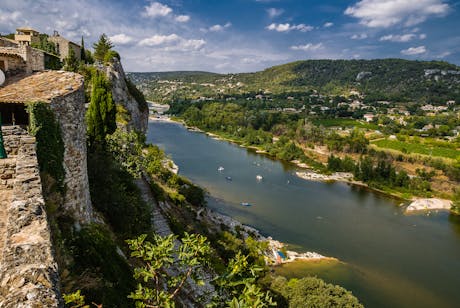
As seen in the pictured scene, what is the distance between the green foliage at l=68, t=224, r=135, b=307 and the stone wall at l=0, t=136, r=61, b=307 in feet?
7.06

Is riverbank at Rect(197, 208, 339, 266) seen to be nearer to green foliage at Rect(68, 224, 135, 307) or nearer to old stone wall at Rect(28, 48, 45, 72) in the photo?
old stone wall at Rect(28, 48, 45, 72)

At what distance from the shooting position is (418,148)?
77312 mm

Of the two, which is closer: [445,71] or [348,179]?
[348,179]

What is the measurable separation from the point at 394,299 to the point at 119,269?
26126 mm

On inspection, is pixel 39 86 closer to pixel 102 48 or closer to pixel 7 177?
pixel 7 177

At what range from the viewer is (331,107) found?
140625 mm

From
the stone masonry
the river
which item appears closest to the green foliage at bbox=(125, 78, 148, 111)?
the river

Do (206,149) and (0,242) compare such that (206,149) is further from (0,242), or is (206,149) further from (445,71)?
(445,71)

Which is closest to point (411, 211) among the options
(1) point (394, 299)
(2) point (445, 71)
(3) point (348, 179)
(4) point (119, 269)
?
(3) point (348, 179)

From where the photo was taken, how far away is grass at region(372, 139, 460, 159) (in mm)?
72438

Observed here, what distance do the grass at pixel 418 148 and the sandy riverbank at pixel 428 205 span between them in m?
24.2

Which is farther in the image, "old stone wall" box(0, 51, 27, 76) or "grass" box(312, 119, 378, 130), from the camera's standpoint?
"grass" box(312, 119, 378, 130)

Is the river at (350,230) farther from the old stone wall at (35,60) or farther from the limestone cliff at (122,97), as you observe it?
the old stone wall at (35,60)

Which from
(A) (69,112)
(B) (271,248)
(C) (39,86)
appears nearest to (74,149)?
(A) (69,112)
